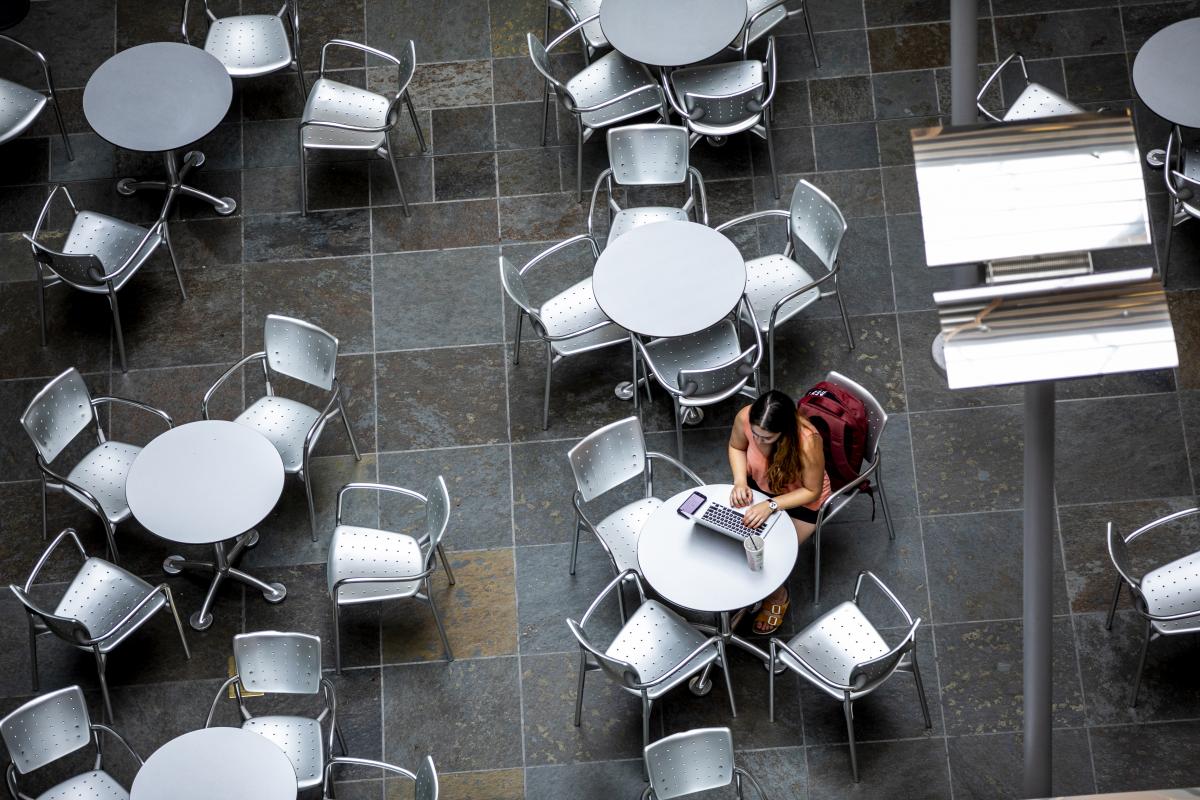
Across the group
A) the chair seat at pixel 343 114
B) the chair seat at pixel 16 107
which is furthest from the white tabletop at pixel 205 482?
the chair seat at pixel 16 107

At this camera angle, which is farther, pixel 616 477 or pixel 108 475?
pixel 108 475

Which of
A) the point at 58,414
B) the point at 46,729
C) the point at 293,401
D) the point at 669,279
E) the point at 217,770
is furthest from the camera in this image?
the point at 293,401

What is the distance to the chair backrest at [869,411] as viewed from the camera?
639 cm

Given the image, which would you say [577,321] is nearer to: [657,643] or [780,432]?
[780,432]

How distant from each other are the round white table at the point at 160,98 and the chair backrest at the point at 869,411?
3.66m

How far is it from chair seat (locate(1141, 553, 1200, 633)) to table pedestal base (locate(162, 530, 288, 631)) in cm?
415

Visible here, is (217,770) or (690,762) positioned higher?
(217,770)

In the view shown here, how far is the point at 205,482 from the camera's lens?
645 centimetres

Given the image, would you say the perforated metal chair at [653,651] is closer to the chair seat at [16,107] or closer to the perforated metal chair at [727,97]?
the perforated metal chair at [727,97]

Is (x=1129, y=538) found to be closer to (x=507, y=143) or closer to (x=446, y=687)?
(x=446, y=687)

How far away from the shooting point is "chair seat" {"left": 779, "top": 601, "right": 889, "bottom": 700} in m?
6.14

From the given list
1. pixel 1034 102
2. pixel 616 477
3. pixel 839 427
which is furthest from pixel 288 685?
pixel 1034 102

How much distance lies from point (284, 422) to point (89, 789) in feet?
6.44

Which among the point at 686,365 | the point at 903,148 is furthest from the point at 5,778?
the point at 903,148
